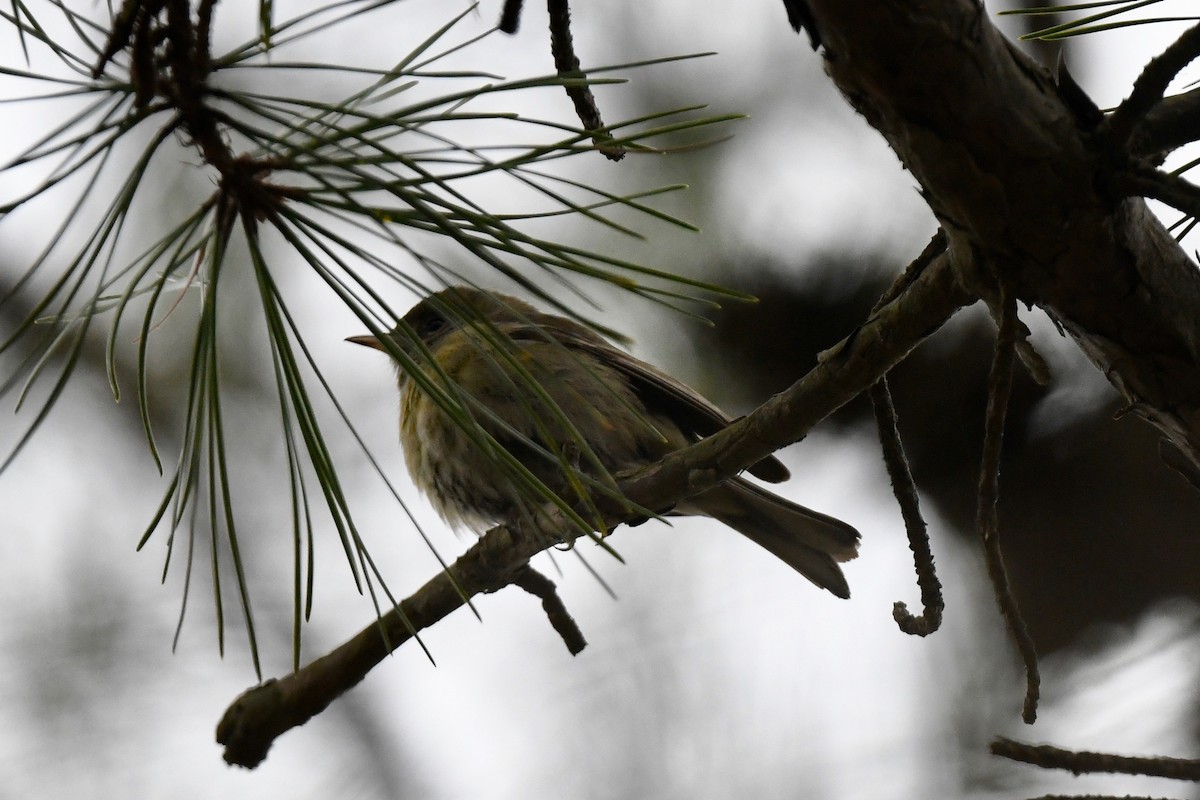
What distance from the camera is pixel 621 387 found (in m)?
4.02

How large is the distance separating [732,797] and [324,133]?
11.4ft

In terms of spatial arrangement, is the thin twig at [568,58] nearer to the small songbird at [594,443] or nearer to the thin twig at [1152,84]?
the thin twig at [1152,84]

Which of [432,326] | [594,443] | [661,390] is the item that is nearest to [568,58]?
[661,390]

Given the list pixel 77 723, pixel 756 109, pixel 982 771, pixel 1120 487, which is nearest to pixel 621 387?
pixel 756 109

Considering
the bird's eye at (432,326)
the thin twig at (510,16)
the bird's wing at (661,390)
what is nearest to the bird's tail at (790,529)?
the bird's wing at (661,390)

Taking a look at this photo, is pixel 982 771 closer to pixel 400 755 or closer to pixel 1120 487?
pixel 1120 487

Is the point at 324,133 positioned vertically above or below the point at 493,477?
above

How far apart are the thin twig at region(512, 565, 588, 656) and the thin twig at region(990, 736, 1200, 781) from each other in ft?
4.50

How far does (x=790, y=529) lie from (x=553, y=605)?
4.40 ft

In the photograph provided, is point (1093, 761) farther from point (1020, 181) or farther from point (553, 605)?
point (553, 605)

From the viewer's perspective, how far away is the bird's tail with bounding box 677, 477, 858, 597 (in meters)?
3.84

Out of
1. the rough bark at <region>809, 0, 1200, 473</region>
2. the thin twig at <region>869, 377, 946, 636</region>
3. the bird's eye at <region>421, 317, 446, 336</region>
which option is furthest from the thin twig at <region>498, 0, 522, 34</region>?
the bird's eye at <region>421, 317, 446, 336</region>

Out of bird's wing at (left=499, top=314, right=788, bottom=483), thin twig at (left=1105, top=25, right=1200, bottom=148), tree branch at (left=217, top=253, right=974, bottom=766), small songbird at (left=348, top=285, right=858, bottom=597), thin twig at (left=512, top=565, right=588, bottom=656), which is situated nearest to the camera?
thin twig at (left=1105, top=25, right=1200, bottom=148)

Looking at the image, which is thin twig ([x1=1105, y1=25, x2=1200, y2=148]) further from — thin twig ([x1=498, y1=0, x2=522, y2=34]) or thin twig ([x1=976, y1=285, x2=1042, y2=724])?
thin twig ([x1=498, y1=0, x2=522, y2=34])
